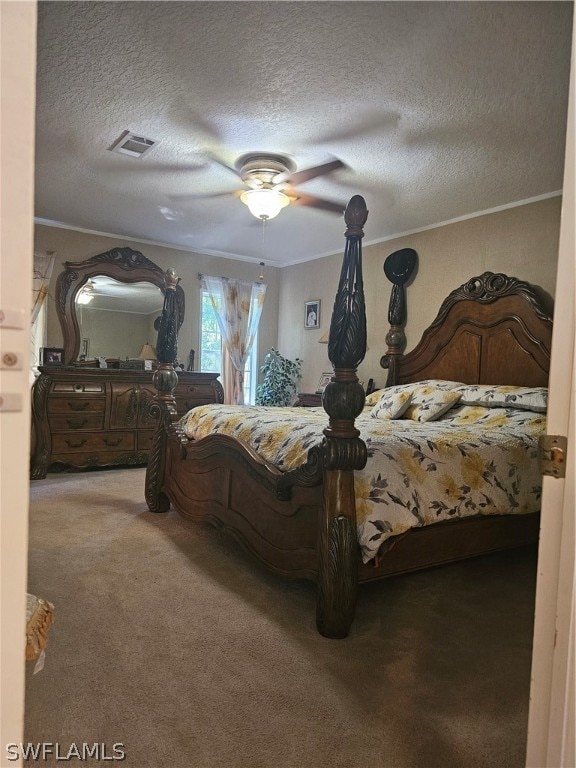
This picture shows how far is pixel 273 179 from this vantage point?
3457 millimetres

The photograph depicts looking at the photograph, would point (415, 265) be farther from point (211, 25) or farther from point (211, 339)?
point (211, 25)

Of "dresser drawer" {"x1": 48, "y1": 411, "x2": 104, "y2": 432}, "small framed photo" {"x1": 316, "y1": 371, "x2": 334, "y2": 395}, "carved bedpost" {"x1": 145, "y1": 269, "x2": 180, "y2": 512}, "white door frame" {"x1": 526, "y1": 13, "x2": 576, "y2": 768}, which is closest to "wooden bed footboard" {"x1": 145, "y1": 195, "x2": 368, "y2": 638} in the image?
"carved bedpost" {"x1": 145, "y1": 269, "x2": 180, "y2": 512}

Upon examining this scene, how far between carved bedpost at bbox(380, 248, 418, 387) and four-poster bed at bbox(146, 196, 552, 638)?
890 mm

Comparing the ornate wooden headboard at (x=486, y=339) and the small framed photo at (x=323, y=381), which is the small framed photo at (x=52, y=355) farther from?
the ornate wooden headboard at (x=486, y=339)

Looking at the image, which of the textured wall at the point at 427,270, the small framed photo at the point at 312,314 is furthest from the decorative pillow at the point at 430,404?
the small framed photo at the point at 312,314

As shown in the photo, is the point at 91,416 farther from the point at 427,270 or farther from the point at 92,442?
the point at 427,270

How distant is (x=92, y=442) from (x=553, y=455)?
4.64m

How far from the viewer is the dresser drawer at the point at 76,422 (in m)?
4.52

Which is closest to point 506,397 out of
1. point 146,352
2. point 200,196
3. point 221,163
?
point 221,163

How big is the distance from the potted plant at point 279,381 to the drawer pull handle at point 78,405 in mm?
2151

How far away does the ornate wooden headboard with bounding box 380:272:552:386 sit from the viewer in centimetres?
360

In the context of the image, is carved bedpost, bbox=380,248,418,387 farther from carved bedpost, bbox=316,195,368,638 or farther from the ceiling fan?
carved bedpost, bbox=316,195,368,638

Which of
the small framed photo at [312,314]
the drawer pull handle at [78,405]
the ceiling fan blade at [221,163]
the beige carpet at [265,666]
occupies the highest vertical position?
the ceiling fan blade at [221,163]

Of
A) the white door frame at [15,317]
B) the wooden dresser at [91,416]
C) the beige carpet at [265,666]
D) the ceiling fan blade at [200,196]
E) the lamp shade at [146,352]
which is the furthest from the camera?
the lamp shade at [146,352]
